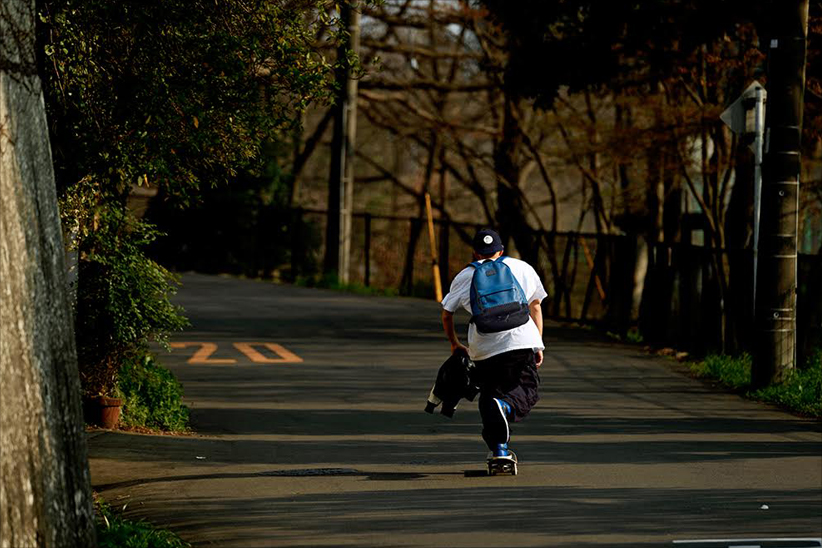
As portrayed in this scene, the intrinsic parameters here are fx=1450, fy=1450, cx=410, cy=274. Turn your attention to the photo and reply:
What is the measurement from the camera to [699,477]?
9.95 m

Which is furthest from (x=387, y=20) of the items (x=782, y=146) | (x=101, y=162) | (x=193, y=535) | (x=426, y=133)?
(x=193, y=535)

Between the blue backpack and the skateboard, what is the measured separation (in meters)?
0.87

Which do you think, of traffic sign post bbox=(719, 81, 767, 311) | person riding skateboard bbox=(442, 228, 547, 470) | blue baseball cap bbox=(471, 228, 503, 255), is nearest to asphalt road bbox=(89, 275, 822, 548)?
person riding skateboard bbox=(442, 228, 547, 470)

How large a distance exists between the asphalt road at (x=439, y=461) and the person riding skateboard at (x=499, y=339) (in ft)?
1.64

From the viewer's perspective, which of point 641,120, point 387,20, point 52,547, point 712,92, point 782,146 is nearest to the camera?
point 52,547

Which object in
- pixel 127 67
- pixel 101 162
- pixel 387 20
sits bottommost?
pixel 101 162

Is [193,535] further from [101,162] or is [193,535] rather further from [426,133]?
[426,133]

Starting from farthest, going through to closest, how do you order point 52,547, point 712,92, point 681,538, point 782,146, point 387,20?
point 387,20
point 712,92
point 782,146
point 681,538
point 52,547

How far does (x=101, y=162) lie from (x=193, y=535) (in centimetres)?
317

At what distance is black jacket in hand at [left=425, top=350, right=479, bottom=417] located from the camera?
10.0 metres

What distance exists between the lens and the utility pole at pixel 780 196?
1419cm

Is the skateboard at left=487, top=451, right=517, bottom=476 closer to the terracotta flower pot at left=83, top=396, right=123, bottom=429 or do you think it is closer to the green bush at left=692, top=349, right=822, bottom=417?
the terracotta flower pot at left=83, top=396, right=123, bottom=429

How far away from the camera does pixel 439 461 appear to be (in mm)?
10625

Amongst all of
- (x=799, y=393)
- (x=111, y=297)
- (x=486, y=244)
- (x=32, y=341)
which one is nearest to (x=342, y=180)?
(x=799, y=393)
